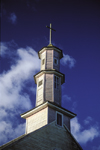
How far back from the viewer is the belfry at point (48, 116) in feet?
66.4

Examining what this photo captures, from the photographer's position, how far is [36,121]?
2528 cm

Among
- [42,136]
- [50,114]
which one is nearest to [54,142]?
[42,136]

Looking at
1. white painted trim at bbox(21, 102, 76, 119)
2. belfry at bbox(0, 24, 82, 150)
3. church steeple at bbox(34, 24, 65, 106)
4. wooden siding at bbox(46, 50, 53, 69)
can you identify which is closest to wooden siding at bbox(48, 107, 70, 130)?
belfry at bbox(0, 24, 82, 150)

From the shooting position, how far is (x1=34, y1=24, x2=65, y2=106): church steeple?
88.4 ft

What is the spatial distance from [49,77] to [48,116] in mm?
6120

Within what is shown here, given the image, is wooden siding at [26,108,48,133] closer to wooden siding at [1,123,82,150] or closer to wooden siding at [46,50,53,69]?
wooden siding at [1,123,82,150]

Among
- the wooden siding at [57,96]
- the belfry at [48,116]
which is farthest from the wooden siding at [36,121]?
the wooden siding at [57,96]

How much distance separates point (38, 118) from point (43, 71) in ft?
21.9

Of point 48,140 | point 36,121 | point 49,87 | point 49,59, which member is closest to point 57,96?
point 49,87

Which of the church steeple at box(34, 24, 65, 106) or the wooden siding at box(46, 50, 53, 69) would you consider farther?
the wooden siding at box(46, 50, 53, 69)

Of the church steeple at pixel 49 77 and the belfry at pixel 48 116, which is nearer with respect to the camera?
the belfry at pixel 48 116

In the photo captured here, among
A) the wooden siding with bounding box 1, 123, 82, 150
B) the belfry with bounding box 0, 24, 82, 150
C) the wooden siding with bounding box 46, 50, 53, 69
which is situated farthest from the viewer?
the wooden siding with bounding box 46, 50, 53, 69

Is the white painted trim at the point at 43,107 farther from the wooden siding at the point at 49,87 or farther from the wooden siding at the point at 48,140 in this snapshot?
the wooden siding at the point at 48,140

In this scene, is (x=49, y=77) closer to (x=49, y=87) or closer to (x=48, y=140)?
(x=49, y=87)
